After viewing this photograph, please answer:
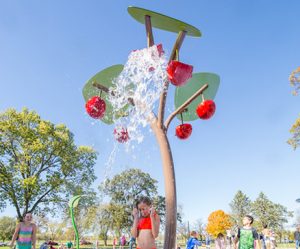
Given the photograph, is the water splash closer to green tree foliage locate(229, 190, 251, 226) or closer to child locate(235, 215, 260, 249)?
child locate(235, 215, 260, 249)

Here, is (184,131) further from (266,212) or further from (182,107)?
(266,212)

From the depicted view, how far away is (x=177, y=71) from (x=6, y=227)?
7606 cm

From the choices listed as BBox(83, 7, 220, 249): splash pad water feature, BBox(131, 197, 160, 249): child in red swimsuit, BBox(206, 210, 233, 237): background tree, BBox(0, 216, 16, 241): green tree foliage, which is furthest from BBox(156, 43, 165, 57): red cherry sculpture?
BBox(0, 216, 16, 241): green tree foliage

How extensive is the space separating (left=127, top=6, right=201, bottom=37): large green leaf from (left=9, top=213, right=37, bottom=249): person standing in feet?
15.7

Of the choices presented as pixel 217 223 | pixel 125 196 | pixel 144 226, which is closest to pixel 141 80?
pixel 144 226

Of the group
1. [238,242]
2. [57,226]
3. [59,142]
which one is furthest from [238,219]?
[238,242]

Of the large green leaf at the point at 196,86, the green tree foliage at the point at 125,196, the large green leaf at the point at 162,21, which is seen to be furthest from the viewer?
the green tree foliage at the point at 125,196

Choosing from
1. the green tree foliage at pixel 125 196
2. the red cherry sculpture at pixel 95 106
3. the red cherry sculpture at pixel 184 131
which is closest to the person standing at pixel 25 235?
the red cherry sculpture at pixel 95 106

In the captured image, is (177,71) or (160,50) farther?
(160,50)

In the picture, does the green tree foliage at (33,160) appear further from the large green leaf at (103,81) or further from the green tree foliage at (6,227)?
the green tree foliage at (6,227)

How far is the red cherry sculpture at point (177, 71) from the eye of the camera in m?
3.78

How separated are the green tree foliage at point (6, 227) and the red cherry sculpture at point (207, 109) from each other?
70.7m

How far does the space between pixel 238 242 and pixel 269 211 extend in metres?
70.9

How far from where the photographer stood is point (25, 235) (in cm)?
664
